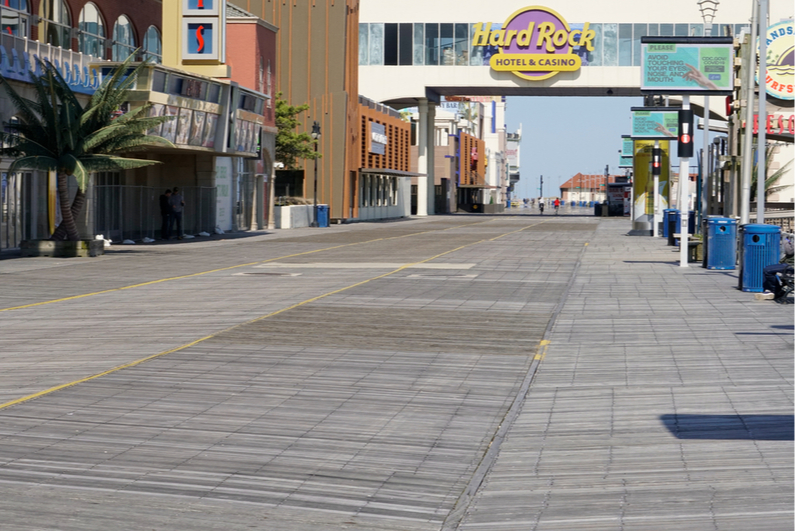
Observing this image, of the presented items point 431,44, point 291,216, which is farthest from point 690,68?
point 431,44

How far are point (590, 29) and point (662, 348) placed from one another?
6576cm

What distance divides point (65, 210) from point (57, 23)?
7.24 metres

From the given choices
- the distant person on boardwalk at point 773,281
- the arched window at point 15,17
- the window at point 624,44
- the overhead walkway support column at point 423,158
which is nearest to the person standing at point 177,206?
the arched window at point 15,17

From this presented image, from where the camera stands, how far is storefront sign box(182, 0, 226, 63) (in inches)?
1515

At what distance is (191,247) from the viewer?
34031mm

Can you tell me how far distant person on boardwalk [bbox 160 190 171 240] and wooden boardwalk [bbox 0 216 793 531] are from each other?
2033cm

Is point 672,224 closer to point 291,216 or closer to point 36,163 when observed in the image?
point 36,163

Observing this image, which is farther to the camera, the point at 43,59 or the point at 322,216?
the point at 322,216

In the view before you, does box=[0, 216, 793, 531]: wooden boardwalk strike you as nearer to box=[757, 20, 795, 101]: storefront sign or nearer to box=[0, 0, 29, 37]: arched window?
box=[0, 0, 29, 37]: arched window

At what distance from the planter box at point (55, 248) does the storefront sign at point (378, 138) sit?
132 feet

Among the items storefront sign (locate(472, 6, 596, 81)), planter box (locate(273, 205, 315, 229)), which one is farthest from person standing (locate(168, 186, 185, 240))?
storefront sign (locate(472, 6, 596, 81))

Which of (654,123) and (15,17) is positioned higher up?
(15,17)

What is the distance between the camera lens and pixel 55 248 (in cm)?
2844

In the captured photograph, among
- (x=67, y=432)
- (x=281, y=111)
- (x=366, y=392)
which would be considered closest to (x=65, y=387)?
(x=67, y=432)
